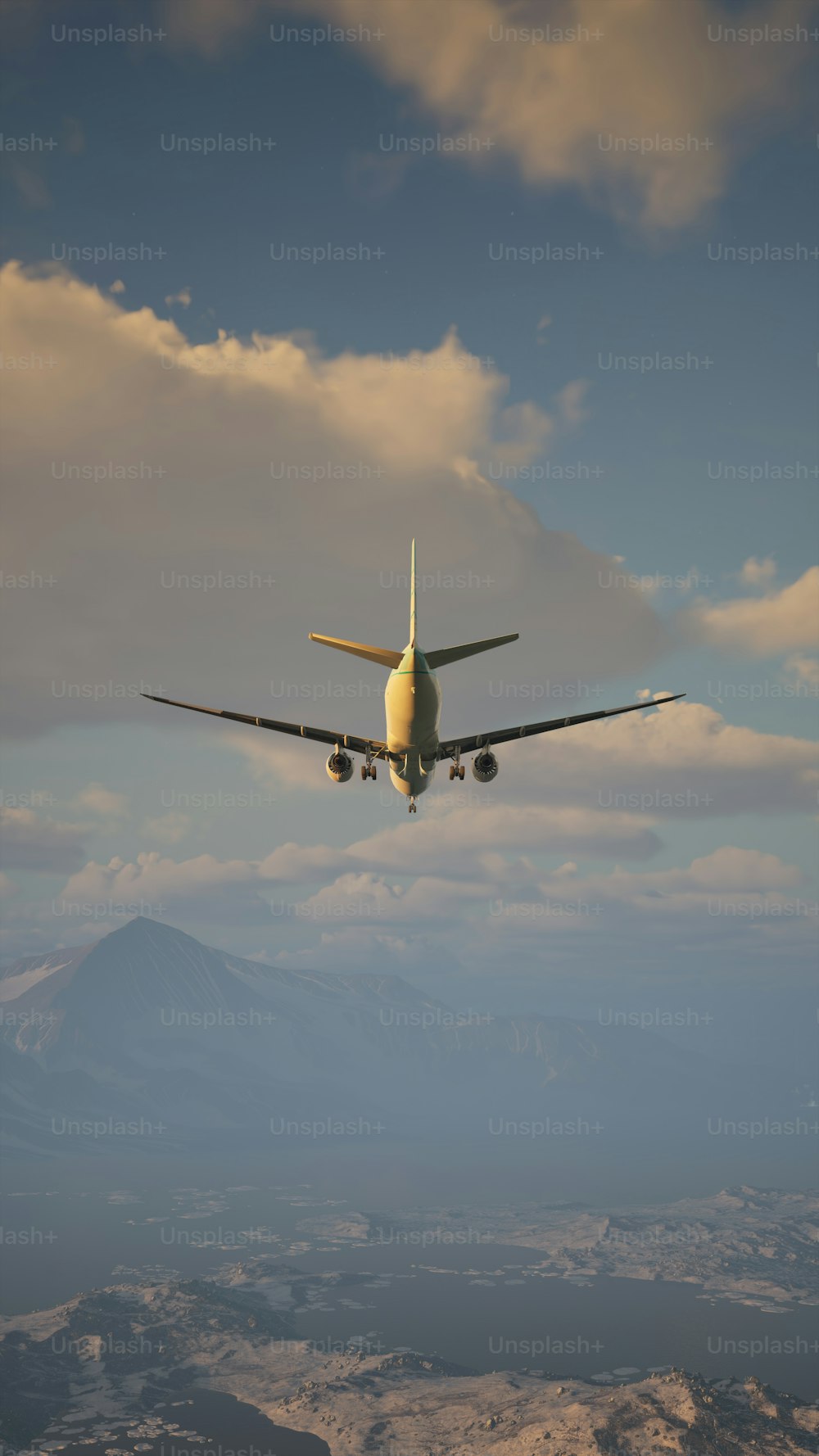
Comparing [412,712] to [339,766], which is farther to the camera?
[339,766]

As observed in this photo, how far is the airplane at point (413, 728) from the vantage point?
6306 centimetres

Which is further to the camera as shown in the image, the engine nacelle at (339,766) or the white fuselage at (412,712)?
the engine nacelle at (339,766)

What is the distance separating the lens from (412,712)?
63344 mm

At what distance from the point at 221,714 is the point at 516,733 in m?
19.8

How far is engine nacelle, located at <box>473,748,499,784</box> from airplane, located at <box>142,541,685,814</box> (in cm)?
6

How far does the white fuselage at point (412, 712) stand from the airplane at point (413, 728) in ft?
0.17

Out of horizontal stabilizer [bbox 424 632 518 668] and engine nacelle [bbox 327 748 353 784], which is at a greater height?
horizontal stabilizer [bbox 424 632 518 668]

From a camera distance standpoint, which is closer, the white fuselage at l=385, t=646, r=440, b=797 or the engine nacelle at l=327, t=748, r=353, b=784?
the white fuselage at l=385, t=646, r=440, b=797

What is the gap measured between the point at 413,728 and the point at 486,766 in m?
9.29

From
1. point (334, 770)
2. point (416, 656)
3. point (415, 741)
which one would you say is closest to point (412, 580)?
point (416, 656)

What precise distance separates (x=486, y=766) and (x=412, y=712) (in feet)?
33.6

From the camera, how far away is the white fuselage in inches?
2468

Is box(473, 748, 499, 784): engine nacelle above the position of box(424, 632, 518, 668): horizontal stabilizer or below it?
below

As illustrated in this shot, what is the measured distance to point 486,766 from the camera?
234 ft
